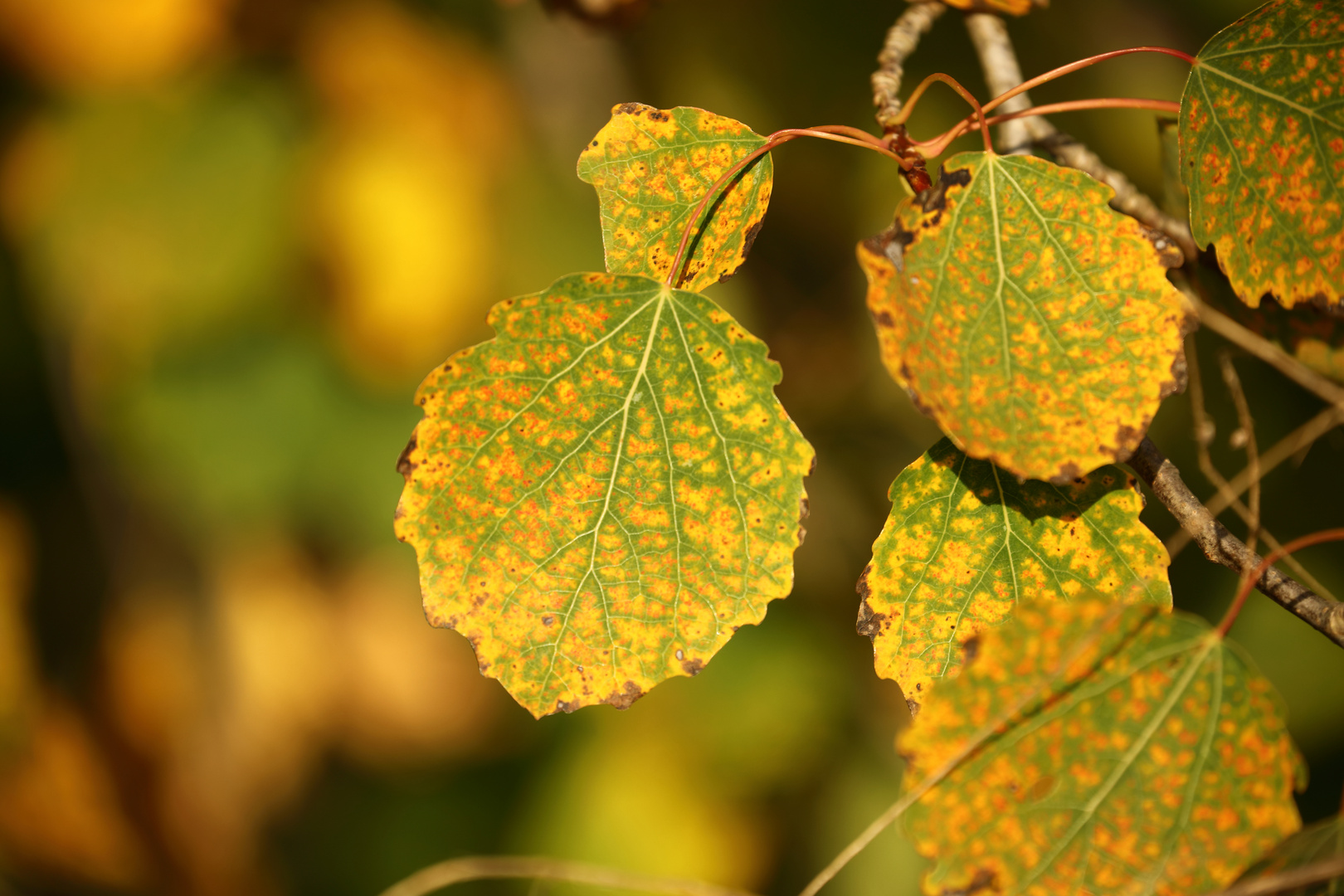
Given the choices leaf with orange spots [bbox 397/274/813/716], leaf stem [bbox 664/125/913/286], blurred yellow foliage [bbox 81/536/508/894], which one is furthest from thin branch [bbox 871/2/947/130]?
blurred yellow foliage [bbox 81/536/508/894]

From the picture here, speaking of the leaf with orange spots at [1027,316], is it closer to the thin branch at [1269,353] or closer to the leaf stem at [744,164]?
the leaf stem at [744,164]

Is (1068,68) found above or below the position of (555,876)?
above

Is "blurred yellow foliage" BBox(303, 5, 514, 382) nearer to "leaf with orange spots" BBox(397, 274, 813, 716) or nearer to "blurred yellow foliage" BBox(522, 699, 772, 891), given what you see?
"blurred yellow foliage" BBox(522, 699, 772, 891)

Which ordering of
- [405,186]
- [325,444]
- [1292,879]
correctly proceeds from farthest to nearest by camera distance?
[405,186] < [325,444] < [1292,879]

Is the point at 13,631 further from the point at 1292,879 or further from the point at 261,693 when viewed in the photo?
the point at 1292,879

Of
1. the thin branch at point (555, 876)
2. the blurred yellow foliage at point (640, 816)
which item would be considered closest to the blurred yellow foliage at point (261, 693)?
the blurred yellow foliage at point (640, 816)

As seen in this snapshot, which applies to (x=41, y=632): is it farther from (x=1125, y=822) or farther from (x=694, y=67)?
(x=1125, y=822)

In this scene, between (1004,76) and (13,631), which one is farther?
(13,631)

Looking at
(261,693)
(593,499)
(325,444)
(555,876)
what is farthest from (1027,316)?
(261,693)
